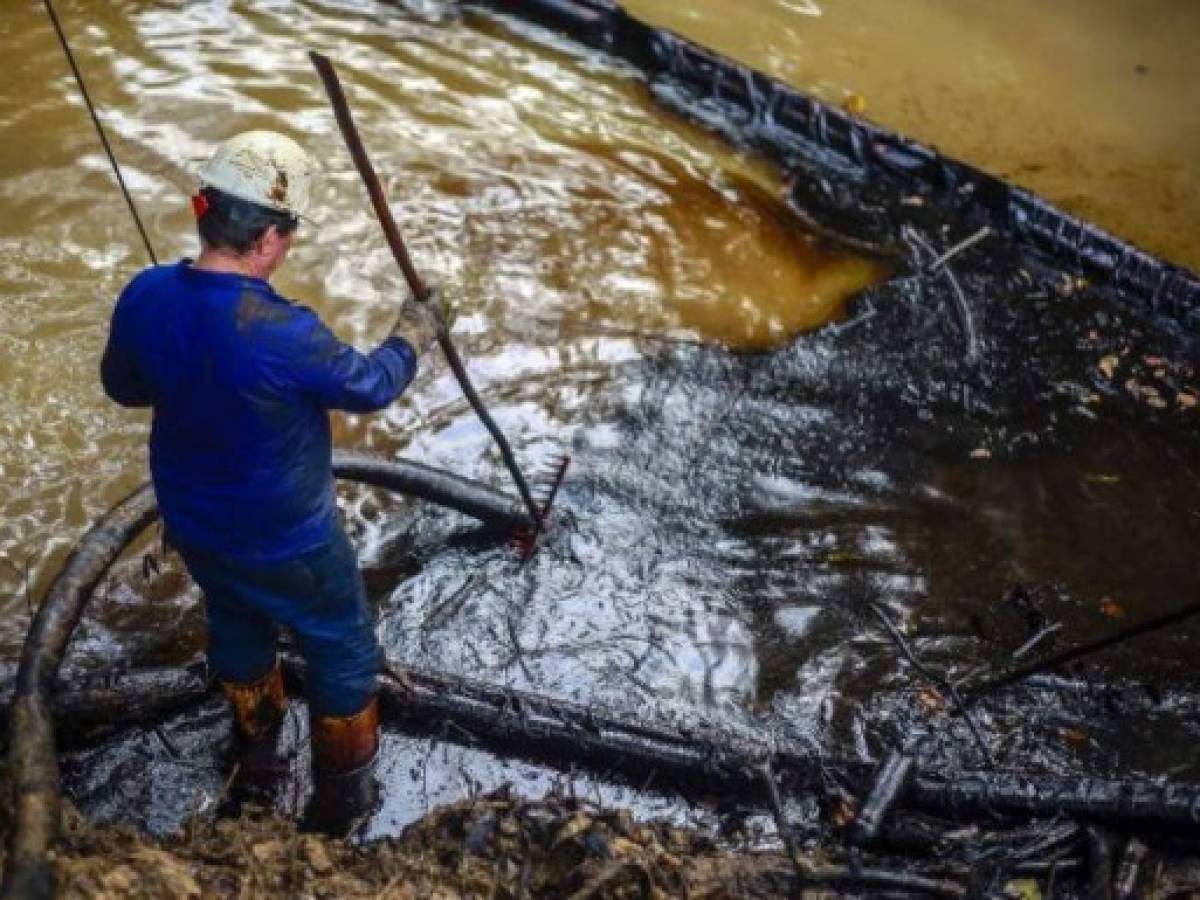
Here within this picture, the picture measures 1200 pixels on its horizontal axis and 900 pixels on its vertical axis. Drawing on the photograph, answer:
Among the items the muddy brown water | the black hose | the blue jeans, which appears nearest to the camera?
the black hose

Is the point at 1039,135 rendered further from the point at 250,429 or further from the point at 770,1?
the point at 250,429

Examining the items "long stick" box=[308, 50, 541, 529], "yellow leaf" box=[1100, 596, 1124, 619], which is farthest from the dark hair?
"yellow leaf" box=[1100, 596, 1124, 619]

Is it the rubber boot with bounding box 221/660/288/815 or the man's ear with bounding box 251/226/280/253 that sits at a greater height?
the man's ear with bounding box 251/226/280/253

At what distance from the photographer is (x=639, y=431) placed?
5879 mm

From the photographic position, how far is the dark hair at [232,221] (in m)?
2.88

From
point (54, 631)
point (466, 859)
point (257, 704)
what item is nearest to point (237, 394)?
point (54, 631)

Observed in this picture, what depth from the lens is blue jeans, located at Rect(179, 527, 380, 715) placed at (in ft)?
10.9

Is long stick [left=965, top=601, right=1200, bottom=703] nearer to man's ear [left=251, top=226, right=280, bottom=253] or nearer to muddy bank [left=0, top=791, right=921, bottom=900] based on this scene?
muddy bank [left=0, top=791, right=921, bottom=900]

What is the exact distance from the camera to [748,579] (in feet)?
16.8

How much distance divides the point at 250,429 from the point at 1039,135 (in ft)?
27.8

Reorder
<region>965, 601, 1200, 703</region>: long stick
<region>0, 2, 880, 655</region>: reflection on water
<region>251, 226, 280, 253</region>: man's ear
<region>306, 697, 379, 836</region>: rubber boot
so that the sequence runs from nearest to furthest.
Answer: <region>251, 226, 280, 253</region>: man's ear
<region>965, 601, 1200, 703</region>: long stick
<region>306, 697, 379, 836</region>: rubber boot
<region>0, 2, 880, 655</region>: reflection on water

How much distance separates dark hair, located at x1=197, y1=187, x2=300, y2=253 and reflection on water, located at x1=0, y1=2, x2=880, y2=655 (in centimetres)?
264

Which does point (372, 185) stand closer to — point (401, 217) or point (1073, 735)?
point (1073, 735)

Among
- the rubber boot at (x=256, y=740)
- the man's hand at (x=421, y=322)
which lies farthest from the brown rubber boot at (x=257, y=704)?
the man's hand at (x=421, y=322)
